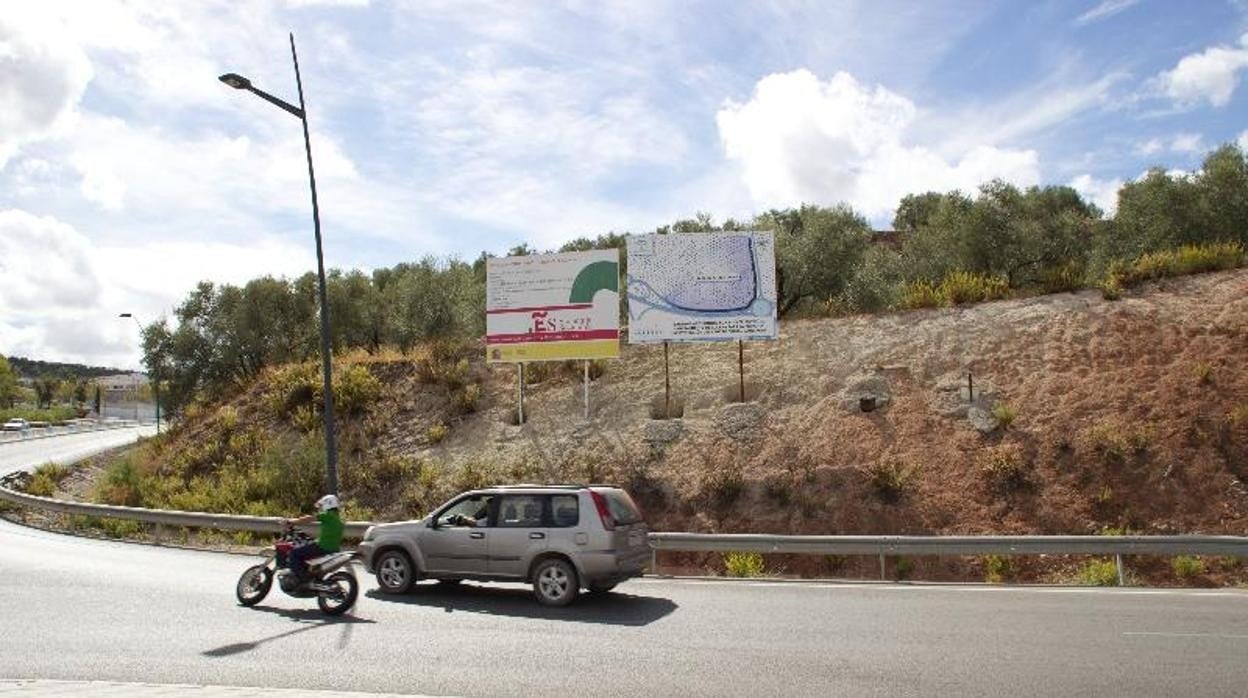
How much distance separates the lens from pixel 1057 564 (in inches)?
642

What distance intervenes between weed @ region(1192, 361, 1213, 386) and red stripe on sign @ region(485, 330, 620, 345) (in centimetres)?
1292

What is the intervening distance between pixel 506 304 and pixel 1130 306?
1565cm

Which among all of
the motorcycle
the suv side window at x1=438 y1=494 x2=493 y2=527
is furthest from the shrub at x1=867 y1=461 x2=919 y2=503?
the motorcycle

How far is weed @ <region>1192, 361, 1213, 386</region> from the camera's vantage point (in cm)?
1998

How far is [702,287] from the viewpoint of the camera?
23891 mm

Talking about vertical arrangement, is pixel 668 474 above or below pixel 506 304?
below

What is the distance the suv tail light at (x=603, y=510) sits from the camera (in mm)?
12000

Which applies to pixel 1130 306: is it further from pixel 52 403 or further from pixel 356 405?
pixel 52 403

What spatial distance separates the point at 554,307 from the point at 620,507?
13021 millimetres

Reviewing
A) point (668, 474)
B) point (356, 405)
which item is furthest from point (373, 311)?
point (668, 474)

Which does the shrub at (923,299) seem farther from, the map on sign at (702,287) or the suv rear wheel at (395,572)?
the suv rear wheel at (395,572)

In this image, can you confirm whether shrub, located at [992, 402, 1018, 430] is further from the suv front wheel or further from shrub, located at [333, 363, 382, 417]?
shrub, located at [333, 363, 382, 417]

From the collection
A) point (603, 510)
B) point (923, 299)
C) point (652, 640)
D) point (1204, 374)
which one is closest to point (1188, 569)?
point (1204, 374)

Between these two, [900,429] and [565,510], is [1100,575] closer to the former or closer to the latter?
[900,429]
